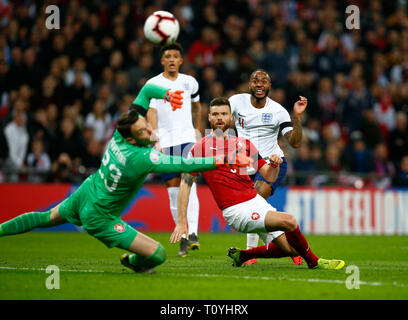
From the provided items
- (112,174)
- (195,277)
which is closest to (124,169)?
(112,174)

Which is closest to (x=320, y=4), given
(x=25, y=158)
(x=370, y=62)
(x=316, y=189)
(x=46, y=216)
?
(x=370, y=62)

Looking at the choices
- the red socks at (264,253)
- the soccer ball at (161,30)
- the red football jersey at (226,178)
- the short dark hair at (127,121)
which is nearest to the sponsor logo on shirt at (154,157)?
the short dark hair at (127,121)

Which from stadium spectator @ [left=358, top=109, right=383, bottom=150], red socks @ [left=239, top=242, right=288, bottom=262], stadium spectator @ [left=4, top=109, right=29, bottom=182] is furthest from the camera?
stadium spectator @ [left=358, top=109, right=383, bottom=150]

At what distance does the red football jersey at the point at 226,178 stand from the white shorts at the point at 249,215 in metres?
0.06

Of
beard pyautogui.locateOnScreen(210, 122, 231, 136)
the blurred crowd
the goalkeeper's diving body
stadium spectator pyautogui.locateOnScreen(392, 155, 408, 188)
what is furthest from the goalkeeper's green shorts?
stadium spectator pyautogui.locateOnScreen(392, 155, 408, 188)

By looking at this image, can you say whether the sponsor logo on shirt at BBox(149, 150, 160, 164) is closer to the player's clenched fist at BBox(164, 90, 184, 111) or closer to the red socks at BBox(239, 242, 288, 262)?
the player's clenched fist at BBox(164, 90, 184, 111)

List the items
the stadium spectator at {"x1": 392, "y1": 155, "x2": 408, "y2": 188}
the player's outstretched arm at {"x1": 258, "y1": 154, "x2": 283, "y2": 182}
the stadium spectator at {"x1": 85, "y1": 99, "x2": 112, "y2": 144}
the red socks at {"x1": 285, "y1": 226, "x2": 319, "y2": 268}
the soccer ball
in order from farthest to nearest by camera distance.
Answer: the stadium spectator at {"x1": 392, "y1": 155, "x2": 408, "y2": 188} < the stadium spectator at {"x1": 85, "y1": 99, "x2": 112, "y2": 144} < the soccer ball < the player's outstretched arm at {"x1": 258, "y1": 154, "x2": 283, "y2": 182} < the red socks at {"x1": 285, "y1": 226, "x2": 319, "y2": 268}

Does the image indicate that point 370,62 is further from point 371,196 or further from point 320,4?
point 371,196

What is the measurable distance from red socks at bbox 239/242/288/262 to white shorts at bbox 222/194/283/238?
0.62 metres

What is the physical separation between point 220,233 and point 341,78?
6033 millimetres

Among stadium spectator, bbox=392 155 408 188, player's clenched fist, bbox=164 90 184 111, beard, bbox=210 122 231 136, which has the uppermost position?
player's clenched fist, bbox=164 90 184 111

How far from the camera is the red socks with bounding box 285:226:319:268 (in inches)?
290

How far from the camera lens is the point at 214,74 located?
55.3 feet

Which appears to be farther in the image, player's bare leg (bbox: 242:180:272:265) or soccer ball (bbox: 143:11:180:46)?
soccer ball (bbox: 143:11:180:46)
